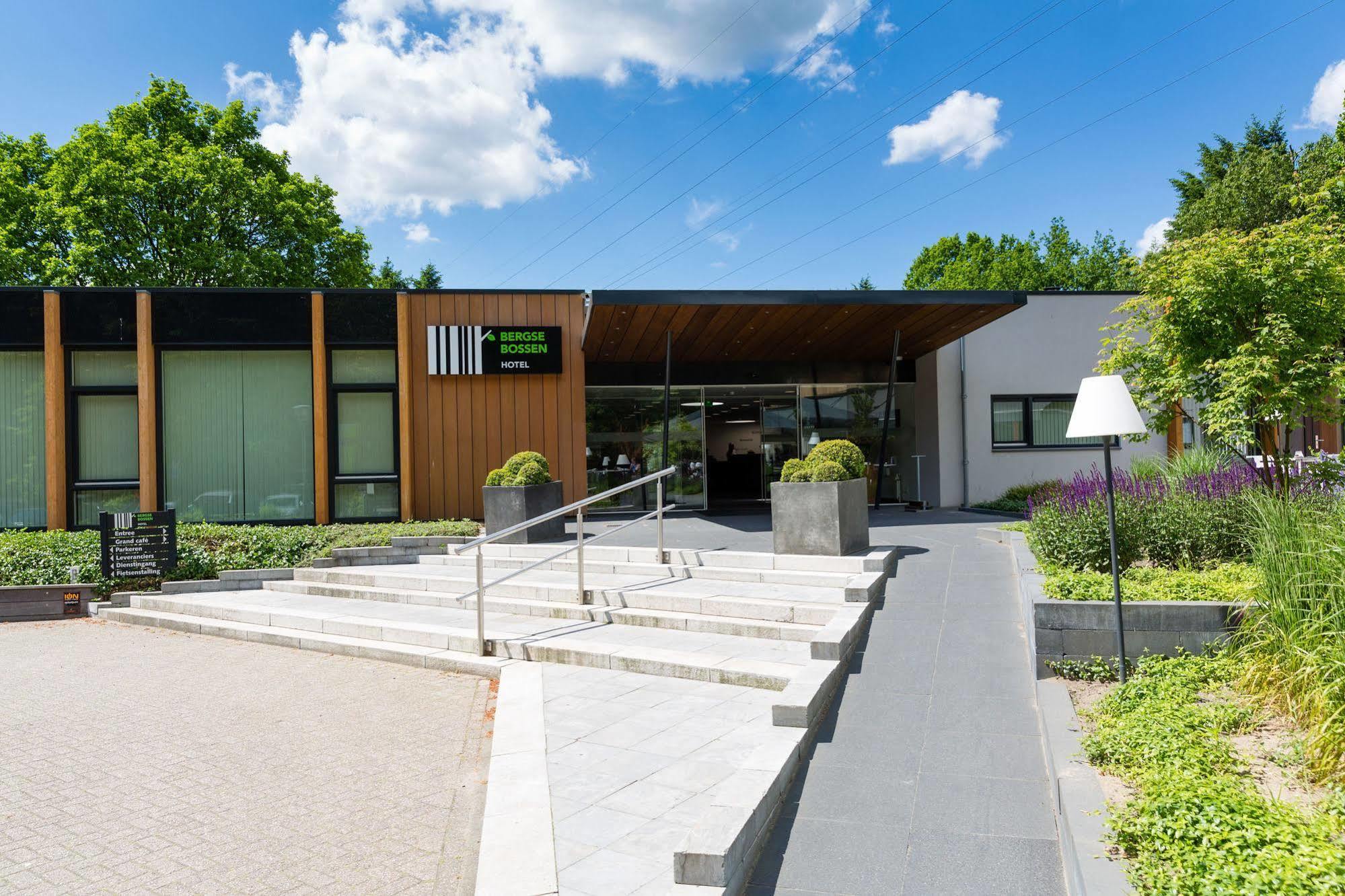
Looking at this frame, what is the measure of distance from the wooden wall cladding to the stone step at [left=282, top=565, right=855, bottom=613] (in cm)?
281

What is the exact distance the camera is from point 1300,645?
3.96m

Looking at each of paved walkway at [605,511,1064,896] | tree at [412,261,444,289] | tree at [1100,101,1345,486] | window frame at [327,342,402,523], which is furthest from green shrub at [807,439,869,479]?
tree at [412,261,444,289]

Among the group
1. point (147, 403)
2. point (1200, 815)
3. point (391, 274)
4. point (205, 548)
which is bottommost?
point (1200, 815)

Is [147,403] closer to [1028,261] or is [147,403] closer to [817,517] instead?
[817,517]

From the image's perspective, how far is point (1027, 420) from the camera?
1544cm

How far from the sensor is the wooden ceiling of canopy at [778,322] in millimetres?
10820

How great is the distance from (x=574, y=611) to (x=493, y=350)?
706 cm

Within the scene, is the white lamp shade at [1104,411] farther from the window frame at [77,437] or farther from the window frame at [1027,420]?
the window frame at [77,437]

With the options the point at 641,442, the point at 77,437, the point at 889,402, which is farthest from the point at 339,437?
the point at 889,402

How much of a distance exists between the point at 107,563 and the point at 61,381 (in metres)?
4.09

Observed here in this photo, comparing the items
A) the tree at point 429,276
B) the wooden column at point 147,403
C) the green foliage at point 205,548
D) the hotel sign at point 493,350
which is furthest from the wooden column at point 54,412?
the tree at point 429,276

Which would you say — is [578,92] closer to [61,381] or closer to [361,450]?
[361,450]

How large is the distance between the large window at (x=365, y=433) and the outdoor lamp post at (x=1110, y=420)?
1111 centimetres

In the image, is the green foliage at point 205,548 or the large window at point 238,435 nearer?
the green foliage at point 205,548
